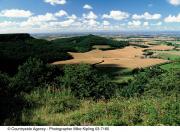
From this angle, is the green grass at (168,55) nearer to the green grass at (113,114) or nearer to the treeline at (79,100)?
the treeline at (79,100)

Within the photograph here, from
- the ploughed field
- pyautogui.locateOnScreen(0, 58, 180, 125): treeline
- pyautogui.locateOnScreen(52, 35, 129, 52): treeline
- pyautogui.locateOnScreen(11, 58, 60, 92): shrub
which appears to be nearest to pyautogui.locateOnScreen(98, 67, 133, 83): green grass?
the ploughed field

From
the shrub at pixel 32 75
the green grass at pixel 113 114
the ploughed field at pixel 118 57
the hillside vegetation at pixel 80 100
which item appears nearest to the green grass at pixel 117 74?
the ploughed field at pixel 118 57

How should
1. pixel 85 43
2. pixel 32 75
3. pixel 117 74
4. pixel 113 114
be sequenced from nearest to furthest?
pixel 113 114
pixel 32 75
pixel 117 74
pixel 85 43

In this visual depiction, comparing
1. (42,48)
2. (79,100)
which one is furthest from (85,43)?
(79,100)

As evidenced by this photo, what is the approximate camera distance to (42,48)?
50.8 ft

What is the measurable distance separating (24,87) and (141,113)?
4.65m

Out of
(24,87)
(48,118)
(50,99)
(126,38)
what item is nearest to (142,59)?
(126,38)

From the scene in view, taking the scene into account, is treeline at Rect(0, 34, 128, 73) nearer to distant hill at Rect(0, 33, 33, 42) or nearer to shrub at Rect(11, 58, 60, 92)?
distant hill at Rect(0, 33, 33, 42)

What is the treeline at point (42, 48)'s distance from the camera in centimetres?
1481

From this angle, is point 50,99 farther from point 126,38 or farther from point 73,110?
point 126,38

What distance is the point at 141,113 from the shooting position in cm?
734

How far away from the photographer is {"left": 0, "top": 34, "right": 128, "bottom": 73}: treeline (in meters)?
14.8

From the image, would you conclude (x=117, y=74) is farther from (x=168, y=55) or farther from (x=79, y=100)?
(x=79, y=100)

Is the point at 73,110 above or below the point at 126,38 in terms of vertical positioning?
below
